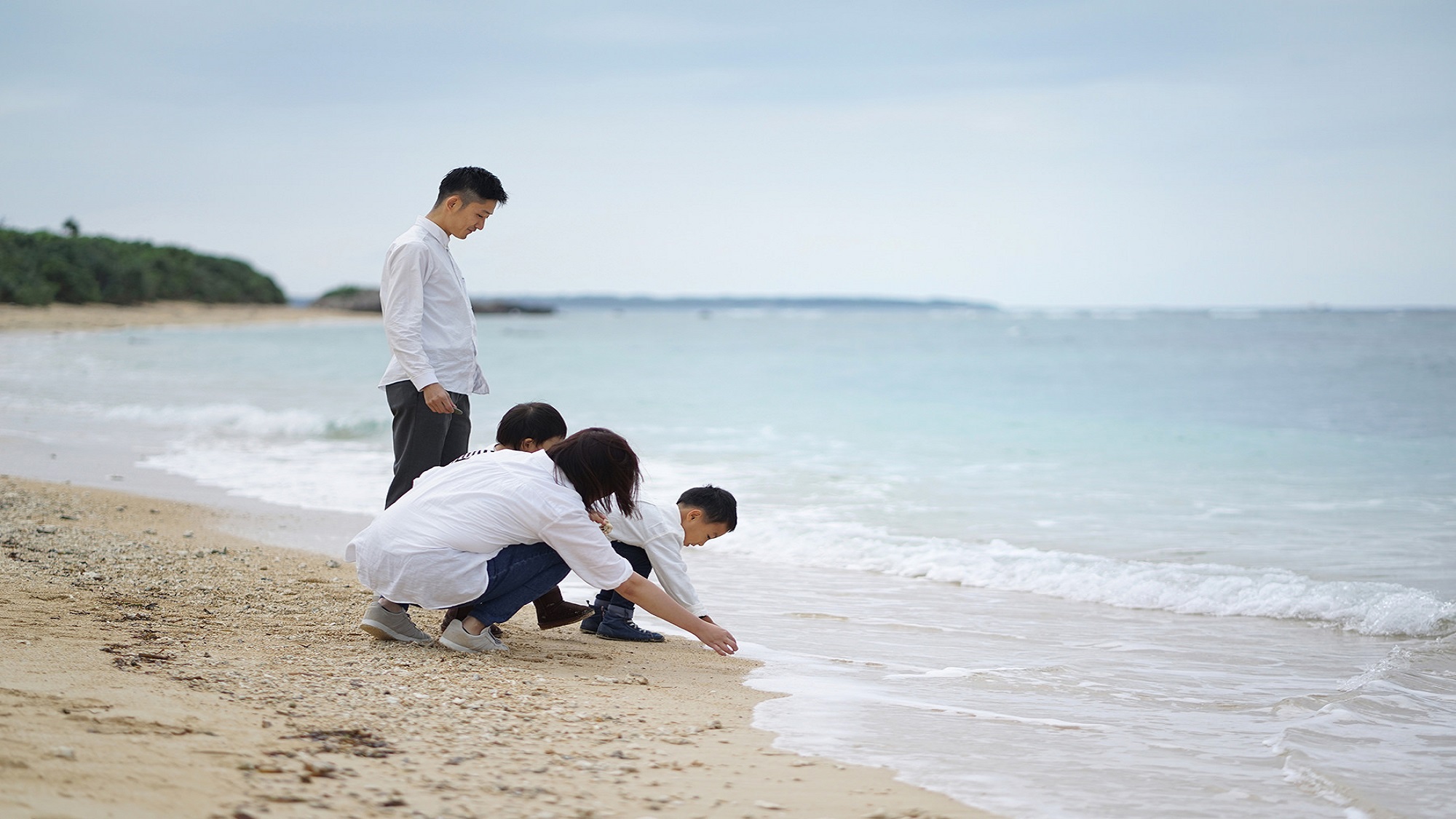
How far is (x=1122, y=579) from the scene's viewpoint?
5500 millimetres

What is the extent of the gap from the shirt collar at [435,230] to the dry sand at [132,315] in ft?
114

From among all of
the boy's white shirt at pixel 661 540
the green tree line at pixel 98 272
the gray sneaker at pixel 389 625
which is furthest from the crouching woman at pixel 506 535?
the green tree line at pixel 98 272

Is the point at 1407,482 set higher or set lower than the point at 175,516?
higher

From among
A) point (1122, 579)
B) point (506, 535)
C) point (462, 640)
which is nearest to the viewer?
point (506, 535)

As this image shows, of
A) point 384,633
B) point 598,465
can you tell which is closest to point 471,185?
point 598,465

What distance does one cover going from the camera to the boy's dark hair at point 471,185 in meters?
4.15

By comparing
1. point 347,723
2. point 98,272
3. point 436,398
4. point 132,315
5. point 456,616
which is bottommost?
point 347,723

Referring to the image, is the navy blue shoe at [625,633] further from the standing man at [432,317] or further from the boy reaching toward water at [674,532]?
the standing man at [432,317]

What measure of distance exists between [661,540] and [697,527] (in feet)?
0.56

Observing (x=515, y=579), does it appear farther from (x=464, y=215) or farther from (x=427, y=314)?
(x=464, y=215)

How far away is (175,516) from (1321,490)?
8.61 m

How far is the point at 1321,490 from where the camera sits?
873 cm

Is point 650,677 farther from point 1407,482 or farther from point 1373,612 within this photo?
point 1407,482

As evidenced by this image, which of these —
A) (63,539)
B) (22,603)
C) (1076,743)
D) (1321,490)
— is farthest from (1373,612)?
(63,539)
